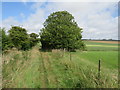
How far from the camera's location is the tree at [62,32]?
1811 centimetres

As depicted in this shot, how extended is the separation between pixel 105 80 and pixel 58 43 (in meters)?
15.3

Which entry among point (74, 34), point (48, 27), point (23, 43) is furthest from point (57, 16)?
point (23, 43)

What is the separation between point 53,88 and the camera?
3971 mm

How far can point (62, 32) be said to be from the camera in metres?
18.2

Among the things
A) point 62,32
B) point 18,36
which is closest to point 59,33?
point 62,32

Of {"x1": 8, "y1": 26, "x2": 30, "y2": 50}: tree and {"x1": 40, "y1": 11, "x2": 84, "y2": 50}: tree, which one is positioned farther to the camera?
{"x1": 8, "y1": 26, "x2": 30, "y2": 50}: tree

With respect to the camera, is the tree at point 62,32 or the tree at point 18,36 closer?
the tree at point 62,32

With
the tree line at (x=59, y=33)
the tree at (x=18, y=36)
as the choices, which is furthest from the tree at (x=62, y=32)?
the tree at (x=18, y=36)

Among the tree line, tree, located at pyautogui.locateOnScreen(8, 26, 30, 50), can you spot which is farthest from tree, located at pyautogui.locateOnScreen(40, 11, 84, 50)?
tree, located at pyautogui.locateOnScreen(8, 26, 30, 50)

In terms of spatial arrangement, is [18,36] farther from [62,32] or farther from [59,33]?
[62,32]

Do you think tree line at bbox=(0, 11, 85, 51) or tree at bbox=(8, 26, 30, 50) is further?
tree at bbox=(8, 26, 30, 50)

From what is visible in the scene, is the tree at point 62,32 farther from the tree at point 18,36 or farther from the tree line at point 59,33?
the tree at point 18,36

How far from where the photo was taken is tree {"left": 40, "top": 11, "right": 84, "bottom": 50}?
1811 cm

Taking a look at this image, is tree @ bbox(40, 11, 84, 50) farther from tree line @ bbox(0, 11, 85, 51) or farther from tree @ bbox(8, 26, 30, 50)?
tree @ bbox(8, 26, 30, 50)
